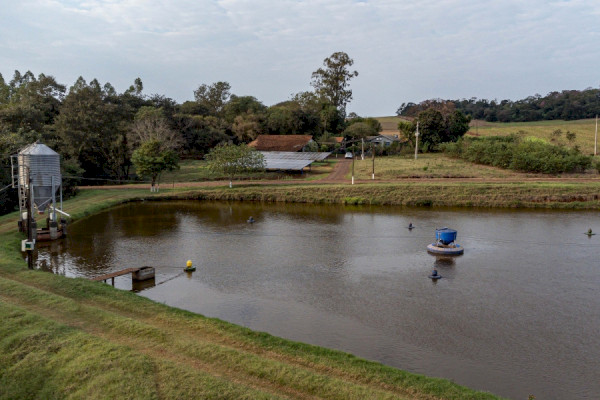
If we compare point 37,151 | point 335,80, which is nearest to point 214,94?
point 335,80

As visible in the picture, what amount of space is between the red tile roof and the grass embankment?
6040cm

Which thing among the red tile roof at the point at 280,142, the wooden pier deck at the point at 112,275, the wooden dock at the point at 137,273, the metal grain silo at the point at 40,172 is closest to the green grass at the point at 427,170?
the red tile roof at the point at 280,142

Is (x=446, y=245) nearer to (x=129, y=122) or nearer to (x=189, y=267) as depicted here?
(x=189, y=267)

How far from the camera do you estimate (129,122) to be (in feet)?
205

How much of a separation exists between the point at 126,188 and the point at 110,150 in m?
7.93

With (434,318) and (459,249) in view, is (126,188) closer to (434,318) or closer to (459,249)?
(459,249)

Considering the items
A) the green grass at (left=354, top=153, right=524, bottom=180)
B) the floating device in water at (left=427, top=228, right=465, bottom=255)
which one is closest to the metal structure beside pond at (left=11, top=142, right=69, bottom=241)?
the floating device in water at (left=427, top=228, right=465, bottom=255)

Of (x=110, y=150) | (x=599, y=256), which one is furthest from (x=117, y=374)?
(x=110, y=150)

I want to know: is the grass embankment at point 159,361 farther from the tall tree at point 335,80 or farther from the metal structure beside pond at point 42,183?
the tall tree at point 335,80

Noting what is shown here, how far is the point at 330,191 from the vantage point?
149 feet

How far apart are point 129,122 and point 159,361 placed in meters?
56.2

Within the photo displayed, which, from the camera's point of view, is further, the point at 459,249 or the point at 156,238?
the point at 156,238

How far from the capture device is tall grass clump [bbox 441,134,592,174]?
52.4 meters

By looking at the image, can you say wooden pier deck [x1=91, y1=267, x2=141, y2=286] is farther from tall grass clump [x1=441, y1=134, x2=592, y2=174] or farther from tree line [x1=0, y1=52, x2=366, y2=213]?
tall grass clump [x1=441, y1=134, x2=592, y2=174]
